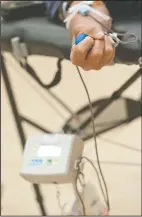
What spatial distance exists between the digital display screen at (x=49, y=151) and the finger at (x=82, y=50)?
0.42 meters

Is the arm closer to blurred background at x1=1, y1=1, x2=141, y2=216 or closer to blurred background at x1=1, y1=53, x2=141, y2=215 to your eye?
blurred background at x1=1, y1=1, x2=141, y2=216

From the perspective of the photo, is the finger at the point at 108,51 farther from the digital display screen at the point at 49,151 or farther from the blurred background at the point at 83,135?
the digital display screen at the point at 49,151

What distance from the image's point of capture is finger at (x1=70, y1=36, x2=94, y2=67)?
0.75 meters

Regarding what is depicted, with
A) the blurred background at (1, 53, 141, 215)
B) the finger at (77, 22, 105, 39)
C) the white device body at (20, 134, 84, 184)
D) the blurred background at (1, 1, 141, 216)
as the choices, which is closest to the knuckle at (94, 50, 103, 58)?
the finger at (77, 22, 105, 39)

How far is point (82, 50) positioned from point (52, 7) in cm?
61

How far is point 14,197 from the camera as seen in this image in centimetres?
165

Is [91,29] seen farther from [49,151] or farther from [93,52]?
[49,151]

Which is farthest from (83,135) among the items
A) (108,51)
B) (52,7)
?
(108,51)

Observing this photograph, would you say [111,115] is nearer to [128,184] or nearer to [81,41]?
[128,184]

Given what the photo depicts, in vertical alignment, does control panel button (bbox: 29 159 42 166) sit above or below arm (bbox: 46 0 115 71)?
below

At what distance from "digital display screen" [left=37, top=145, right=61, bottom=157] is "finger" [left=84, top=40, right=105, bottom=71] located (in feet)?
1.36

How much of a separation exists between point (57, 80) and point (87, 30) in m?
0.44

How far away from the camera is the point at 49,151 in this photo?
116cm

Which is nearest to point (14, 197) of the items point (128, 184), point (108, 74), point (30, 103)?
point (128, 184)
